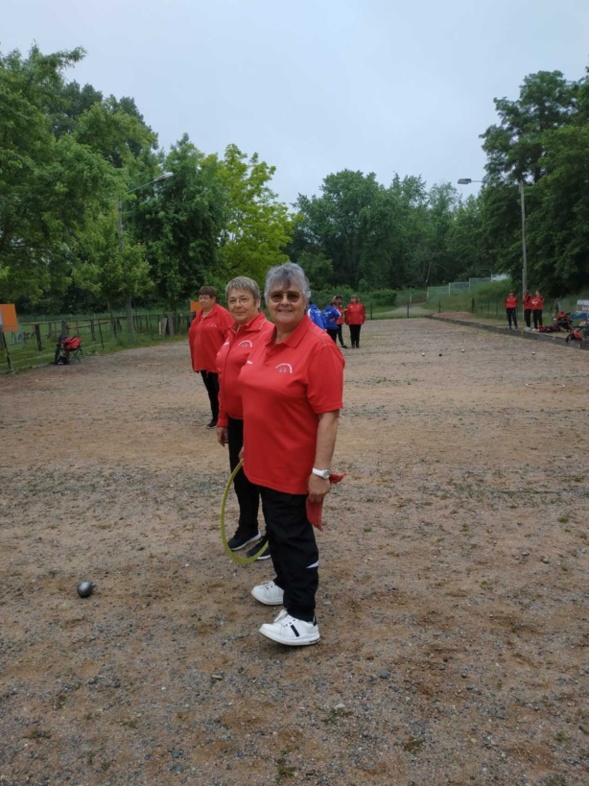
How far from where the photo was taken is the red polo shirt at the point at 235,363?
14.0 feet

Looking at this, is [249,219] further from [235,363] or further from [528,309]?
[235,363]

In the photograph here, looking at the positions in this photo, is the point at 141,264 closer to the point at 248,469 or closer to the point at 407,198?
the point at 248,469

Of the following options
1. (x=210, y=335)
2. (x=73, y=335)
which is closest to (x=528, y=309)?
(x=73, y=335)

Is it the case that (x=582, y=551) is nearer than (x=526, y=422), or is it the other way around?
(x=582, y=551)

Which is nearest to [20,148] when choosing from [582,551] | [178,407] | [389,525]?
[178,407]

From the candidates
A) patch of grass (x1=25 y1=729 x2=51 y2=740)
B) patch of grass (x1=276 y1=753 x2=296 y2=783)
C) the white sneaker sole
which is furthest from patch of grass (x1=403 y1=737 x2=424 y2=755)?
patch of grass (x1=25 y1=729 x2=51 y2=740)

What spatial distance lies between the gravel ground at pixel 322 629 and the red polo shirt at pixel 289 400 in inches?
37.7

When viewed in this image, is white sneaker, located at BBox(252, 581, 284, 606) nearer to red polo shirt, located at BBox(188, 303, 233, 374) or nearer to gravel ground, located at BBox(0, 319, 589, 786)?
gravel ground, located at BBox(0, 319, 589, 786)

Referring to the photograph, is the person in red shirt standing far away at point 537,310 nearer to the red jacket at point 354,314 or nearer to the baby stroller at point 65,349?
the red jacket at point 354,314

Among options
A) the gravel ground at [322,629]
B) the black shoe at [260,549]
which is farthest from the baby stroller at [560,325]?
the black shoe at [260,549]

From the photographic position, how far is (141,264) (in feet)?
81.0

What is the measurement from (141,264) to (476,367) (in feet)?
48.5

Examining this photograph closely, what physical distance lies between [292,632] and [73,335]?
79.9 feet

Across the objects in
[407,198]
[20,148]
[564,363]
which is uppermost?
[407,198]
